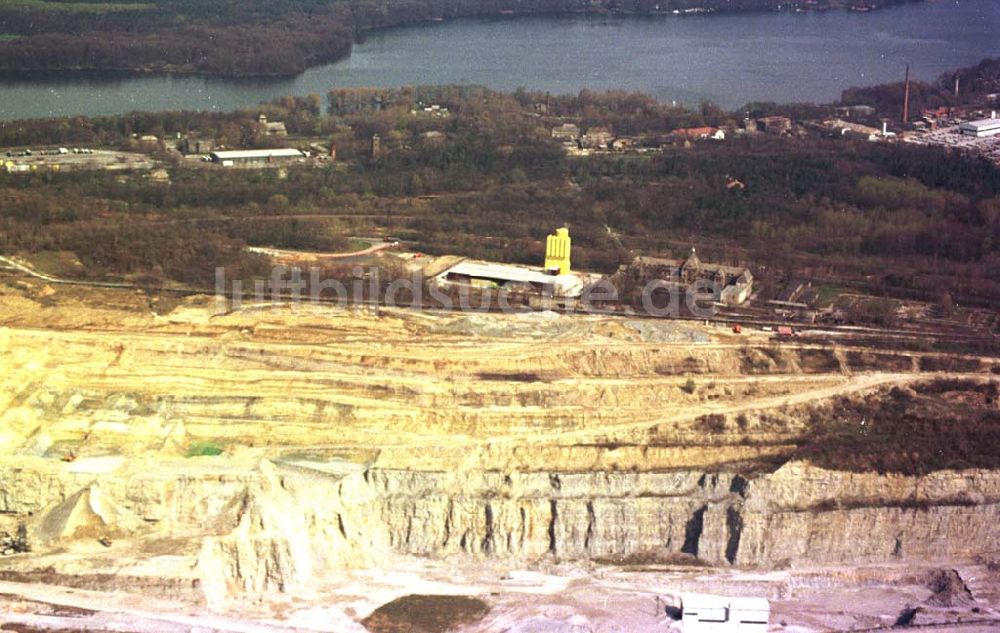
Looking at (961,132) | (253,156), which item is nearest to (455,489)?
(253,156)

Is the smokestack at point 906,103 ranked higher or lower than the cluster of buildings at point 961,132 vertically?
higher

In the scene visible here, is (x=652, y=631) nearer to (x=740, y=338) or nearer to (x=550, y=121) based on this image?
(x=740, y=338)

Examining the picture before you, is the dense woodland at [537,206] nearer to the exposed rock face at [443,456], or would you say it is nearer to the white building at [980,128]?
the white building at [980,128]

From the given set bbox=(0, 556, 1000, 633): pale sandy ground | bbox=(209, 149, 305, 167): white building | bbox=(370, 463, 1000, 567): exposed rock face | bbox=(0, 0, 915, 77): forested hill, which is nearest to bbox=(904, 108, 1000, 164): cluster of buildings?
bbox=(209, 149, 305, 167): white building

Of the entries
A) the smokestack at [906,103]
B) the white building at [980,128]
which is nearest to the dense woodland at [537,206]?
the white building at [980,128]

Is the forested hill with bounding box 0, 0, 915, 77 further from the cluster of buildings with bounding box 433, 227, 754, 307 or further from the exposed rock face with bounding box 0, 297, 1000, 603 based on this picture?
the exposed rock face with bounding box 0, 297, 1000, 603

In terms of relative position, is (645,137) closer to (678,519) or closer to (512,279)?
(512,279)
